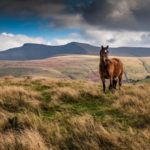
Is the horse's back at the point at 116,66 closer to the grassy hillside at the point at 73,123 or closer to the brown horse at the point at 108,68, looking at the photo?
the brown horse at the point at 108,68

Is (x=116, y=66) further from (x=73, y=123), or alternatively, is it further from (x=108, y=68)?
(x=73, y=123)

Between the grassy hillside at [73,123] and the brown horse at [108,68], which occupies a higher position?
the brown horse at [108,68]

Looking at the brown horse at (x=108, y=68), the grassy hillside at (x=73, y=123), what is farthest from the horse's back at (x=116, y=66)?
the grassy hillside at (x=73, y=123)

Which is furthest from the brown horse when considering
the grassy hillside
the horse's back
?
the grassy hillside

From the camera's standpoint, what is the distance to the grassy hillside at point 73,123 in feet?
25.0

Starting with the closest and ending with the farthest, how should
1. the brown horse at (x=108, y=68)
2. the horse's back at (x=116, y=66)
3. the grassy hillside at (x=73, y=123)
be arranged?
1. the grassy hillside at (x=73, y=123)
2. the brown horse at (x=108, y=68)
3. the horse's back at (x=116, y=66)

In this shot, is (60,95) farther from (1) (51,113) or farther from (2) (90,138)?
(2) (90,138)

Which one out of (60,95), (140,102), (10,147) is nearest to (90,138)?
(10,147)

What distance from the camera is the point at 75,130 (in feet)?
28.8

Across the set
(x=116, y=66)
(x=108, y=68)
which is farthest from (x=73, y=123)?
(x=116, y=66)

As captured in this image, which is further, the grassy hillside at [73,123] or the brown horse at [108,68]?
the brown horse at [108,68]

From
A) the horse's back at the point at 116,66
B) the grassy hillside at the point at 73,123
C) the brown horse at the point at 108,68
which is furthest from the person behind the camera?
the horse's back at the point at 116,66

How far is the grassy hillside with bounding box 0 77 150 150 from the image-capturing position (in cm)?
761

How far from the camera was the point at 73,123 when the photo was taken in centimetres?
966
